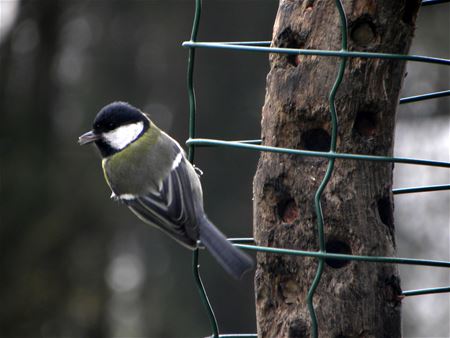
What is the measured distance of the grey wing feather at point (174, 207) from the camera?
328cm

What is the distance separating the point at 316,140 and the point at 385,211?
13.3 inches

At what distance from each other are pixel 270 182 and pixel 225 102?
22.4ft

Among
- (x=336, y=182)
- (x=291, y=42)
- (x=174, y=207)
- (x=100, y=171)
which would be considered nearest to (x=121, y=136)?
(x=174, y=207)

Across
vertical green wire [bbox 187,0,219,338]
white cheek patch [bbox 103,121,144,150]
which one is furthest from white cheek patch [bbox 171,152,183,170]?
vertical green wire [bbox 187,0,219,338]

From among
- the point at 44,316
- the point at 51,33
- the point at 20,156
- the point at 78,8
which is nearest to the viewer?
the point at 44,316

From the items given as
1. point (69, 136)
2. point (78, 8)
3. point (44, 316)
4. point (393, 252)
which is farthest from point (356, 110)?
point (78, 8)

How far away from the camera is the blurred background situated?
709cm

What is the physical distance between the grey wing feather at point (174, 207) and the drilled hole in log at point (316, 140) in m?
0.67

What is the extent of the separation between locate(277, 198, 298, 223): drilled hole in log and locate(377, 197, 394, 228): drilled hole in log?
284 mm

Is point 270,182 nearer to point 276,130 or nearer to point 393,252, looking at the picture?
point 276,130

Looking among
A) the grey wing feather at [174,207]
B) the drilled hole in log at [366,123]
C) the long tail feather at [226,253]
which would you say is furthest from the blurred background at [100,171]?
the drilled hole in log at [366,123]

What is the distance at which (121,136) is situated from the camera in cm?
378

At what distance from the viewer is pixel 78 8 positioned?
8.95 m

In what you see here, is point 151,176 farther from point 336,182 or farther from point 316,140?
point 336,182
